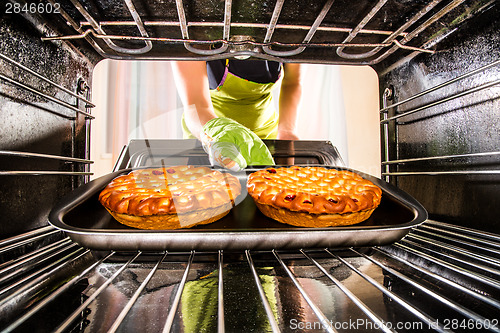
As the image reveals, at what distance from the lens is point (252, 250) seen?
1.71 feet

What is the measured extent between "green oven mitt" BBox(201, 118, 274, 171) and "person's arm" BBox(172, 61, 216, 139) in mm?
389

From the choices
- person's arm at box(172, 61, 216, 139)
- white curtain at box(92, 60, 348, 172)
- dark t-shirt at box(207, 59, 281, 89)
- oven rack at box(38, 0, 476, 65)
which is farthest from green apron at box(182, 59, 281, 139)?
white curtain at box(92, 60, 348, 172)

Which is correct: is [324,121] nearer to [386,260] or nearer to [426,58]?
[426,58]

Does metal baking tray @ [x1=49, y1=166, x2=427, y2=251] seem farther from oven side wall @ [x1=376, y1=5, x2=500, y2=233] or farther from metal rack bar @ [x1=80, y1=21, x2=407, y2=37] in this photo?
metal rack bar @ [x1=80, y1=21, x2=407, y2=37]

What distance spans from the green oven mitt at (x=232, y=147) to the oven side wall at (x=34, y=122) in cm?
43

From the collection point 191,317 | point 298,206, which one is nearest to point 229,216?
point 298,206

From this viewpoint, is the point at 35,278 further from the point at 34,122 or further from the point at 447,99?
the point at 447,99

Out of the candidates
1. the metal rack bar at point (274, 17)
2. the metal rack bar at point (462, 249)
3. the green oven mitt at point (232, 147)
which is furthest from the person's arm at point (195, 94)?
the metal rack bar at point (462, 249)

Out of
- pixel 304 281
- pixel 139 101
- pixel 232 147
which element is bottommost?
pixel 304 281

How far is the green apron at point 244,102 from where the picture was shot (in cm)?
166

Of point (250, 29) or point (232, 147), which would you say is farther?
point (232, 147)

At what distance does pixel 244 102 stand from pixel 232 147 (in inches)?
33.0

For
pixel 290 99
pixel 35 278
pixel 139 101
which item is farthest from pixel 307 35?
pixel 139 101

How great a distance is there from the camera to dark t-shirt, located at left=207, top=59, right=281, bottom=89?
1618 mm
